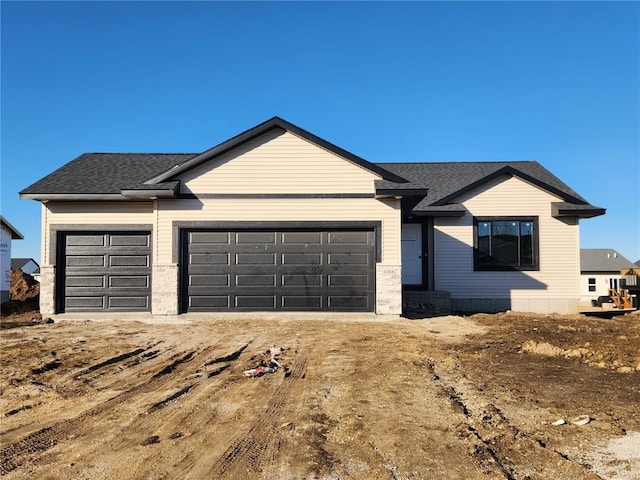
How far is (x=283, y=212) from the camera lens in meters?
12.3

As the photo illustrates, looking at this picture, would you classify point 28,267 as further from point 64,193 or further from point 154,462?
point 154,462

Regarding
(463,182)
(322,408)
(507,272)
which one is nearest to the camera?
(322,408)

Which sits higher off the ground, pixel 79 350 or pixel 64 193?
pixel 64 193

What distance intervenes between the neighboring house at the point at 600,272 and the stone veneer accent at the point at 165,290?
4375cm

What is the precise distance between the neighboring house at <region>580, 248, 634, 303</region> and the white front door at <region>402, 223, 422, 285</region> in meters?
36.1

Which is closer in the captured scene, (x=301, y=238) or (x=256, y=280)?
(x=256, y=280)

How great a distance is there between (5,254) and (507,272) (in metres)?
22.4

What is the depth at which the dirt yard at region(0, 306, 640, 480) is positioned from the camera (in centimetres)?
348

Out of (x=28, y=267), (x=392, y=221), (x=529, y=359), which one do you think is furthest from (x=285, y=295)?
(x=28, y=267)

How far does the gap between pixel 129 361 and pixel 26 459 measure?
145 inches

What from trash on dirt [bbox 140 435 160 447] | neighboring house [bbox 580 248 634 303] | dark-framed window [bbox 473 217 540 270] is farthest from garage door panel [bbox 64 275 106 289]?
neighboring house [bbox 580 248 634 303]

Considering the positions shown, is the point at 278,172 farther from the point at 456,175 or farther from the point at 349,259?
the point at 456,175

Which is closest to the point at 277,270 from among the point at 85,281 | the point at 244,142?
the point at 244,142

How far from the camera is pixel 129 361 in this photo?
7.24m
